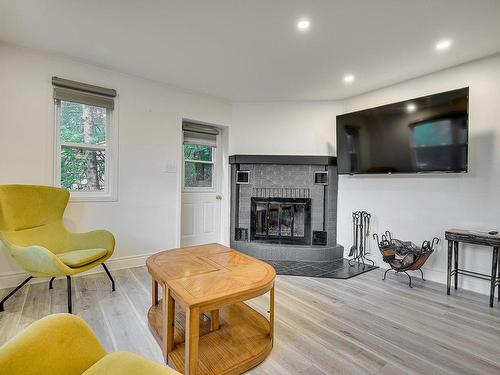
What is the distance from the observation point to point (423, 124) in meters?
2.95

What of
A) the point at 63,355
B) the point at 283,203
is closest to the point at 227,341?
the point at 63,355

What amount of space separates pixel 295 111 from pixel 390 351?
11.0 feet

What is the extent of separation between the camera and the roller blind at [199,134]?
4.05 m

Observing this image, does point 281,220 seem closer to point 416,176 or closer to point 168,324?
point 416,176

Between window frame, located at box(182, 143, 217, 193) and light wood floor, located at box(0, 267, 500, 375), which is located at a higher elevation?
window frame, located at box(182, 143, 217, 193)

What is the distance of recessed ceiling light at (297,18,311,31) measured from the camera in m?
2.17

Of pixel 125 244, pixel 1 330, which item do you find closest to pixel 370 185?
pixel 125 244

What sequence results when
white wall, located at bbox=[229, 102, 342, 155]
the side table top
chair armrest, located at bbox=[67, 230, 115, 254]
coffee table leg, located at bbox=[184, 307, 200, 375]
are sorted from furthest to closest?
1. white wall, located at bbox=[229, 102, 342, 155]
2. chair armrest, located at bbox=[67, 230, 115, 254]
3. the side table top
4. coffee table leg, located at bbox=[184, 307, 200, 375]

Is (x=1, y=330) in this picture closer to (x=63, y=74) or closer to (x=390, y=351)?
(x=63, y=74)

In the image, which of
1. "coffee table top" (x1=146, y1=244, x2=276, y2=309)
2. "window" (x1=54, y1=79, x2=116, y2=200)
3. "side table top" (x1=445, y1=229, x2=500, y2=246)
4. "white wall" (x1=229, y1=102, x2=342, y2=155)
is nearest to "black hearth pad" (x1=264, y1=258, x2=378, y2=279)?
"side table top" (x1=445, y1=229, x2=500, y2=246)

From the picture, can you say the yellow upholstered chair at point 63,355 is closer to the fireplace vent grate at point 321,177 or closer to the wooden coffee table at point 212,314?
the wooden coffee table at point 212,314

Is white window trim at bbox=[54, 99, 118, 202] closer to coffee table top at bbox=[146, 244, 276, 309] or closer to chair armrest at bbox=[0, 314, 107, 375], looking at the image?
coffee table top at bbox=[146, 244, 276, 309]

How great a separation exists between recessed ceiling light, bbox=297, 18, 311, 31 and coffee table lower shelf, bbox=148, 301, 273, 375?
2391 millimetres

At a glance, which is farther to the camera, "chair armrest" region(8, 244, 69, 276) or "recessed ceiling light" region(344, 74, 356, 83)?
"recessed ceiling light" region(344, 74, 356, 83)
